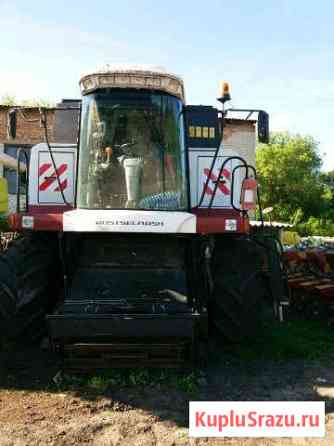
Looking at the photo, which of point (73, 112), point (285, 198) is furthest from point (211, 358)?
point (285, 198)

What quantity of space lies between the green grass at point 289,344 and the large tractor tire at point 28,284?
6.20 ft

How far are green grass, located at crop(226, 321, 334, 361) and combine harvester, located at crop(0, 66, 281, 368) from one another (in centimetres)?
51

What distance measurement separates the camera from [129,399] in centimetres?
387

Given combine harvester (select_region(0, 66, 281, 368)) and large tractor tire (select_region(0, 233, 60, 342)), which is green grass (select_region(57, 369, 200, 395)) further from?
large tractor tire (select_region(0, 233, 60, 342))

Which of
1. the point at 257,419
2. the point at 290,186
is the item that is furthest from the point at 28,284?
the point at 290,186

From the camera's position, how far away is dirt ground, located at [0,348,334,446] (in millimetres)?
3244

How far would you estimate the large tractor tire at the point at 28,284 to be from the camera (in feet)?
13.9

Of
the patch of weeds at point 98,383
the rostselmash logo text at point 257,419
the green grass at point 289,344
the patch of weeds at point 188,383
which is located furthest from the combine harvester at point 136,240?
the rostselmash logo text at point 257,419

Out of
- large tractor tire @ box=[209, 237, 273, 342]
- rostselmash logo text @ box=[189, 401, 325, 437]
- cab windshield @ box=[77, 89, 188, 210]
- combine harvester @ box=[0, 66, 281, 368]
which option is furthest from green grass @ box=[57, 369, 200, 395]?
cab windshield @ box=[77, 89, 188, 210]

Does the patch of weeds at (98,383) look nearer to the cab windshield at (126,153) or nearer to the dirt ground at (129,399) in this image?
the dirt ground at (129,399)

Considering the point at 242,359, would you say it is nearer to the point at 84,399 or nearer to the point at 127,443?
the point at 84,399

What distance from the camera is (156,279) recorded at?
4598 millimetres

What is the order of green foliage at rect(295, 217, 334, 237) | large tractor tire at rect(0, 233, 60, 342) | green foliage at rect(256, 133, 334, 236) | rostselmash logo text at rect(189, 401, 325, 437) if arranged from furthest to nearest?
green foliage at rect(256, 133, 334, 236) < green foliage at rect(295, 217, 334, 237) < large tractor tire at rect(0, 233, 60, 342) < rostselmash logo text at rect(189, 401, 325, 437)

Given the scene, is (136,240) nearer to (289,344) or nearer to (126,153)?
(126,153)
